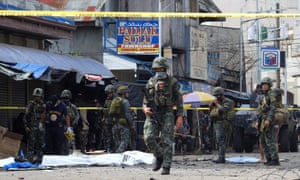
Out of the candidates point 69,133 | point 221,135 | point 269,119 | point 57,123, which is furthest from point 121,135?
point 269,119

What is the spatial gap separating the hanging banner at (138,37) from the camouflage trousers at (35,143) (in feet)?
43.0

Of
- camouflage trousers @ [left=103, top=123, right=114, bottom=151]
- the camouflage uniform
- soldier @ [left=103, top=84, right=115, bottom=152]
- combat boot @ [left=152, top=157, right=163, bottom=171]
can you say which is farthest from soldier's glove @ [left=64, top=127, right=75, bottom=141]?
combat boot @ [left=152, top=157, right=163, bottom=171]

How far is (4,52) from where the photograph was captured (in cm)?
1855

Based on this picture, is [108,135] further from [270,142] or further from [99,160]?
[270,142]

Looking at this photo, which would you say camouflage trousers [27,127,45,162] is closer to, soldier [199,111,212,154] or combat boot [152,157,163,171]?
combat boot [152,157,163,171]

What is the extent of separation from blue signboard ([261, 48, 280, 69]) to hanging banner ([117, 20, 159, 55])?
9.25 meters

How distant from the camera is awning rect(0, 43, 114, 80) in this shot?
1781 cm

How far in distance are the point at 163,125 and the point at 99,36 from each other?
776 inches

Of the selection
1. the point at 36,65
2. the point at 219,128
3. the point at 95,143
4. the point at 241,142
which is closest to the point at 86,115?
the point at 95,143

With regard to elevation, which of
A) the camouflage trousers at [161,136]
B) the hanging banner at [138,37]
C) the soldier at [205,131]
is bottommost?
the soldier at [205,131]

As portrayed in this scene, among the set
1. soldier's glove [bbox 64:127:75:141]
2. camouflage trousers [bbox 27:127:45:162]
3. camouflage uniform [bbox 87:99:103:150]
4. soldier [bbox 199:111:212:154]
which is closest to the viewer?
camouflage trousers [bbox 27:127:45:162]

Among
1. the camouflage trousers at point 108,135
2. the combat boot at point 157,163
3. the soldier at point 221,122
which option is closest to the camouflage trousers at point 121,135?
the camouflage trousers at point 108,135

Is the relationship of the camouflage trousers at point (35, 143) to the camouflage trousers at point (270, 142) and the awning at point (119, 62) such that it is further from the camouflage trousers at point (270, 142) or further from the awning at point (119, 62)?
the awning at point (119, 62)

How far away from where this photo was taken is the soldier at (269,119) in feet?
45.5
